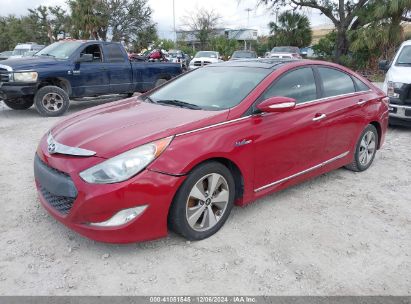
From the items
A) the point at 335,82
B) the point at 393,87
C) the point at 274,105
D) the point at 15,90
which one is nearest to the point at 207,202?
the point at 274,105

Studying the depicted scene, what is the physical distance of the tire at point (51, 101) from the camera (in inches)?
329

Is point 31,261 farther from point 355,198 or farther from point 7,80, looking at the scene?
point 7,80

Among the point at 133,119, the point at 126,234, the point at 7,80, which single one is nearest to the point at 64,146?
the point at 133,119

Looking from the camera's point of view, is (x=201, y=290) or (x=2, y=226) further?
(x=2, y=226)

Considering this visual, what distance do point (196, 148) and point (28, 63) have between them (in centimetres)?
664

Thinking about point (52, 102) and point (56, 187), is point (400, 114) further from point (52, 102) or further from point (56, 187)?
point (52, 102)

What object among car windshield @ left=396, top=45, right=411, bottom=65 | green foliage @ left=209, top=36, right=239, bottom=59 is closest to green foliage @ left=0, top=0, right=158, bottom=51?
green foliage @ left=209, top=36, right=239, bottom=59

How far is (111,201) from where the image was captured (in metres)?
2.77

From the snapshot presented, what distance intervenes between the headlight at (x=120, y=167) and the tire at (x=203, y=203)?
0.37 m

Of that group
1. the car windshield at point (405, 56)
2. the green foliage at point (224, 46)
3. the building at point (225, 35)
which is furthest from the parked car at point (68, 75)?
the building at point (225, 35)

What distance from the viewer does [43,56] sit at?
358 inches

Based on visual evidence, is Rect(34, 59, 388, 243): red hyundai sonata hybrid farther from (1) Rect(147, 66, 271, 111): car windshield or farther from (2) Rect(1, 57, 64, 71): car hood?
(2) Rect(1, 57, 64, 71): car hood

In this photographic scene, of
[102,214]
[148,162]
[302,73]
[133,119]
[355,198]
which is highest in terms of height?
[302,73]

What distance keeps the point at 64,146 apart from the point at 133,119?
0.63 m
